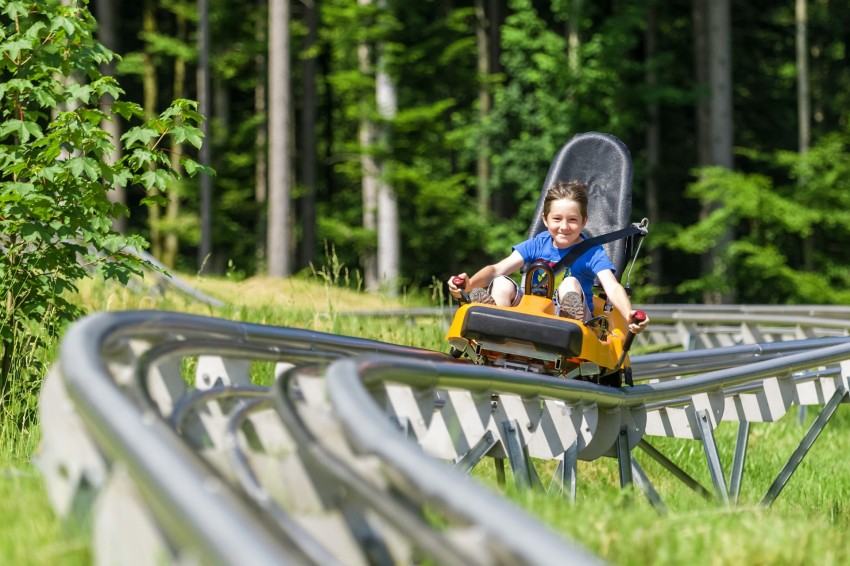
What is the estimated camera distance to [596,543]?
11.5 feet

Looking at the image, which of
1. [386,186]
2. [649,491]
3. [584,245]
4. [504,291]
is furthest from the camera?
[386,186]

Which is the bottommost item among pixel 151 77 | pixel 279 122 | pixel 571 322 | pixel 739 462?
pixel 739 462

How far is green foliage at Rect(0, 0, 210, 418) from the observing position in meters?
6.12

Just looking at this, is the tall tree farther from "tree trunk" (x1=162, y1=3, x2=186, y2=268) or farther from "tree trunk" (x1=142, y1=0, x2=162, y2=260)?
"tree trunk" (x1=142, y1=0, x2=162, y2=260)

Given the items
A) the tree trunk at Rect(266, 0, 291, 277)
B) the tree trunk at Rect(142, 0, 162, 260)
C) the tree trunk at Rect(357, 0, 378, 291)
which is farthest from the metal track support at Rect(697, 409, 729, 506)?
the tree trunk at Rect(142, 0, 162, 260)

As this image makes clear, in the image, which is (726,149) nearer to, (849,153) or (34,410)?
(849,153)

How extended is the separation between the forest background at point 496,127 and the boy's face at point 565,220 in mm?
13790

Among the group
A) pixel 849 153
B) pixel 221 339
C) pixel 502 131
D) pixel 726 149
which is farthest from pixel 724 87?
pixel 221 339

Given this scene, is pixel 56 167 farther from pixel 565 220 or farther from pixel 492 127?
pixel 492 127

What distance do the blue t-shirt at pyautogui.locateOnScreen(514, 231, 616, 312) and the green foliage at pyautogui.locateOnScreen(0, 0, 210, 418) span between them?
1830mm

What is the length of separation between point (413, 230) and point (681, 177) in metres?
7.58

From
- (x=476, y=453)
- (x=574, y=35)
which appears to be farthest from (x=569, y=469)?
(x=574, y=35)

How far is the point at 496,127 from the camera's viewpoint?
29.2 m

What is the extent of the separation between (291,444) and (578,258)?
3.05 meters
